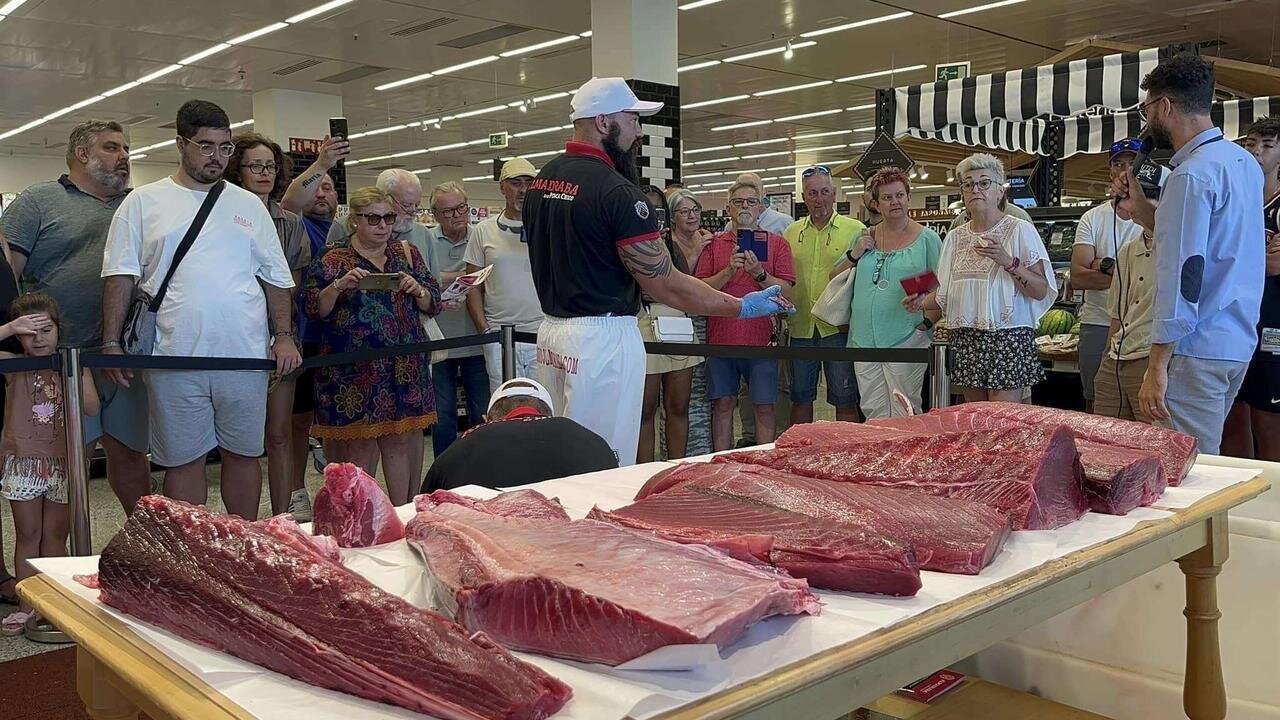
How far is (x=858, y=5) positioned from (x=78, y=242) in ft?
27.6

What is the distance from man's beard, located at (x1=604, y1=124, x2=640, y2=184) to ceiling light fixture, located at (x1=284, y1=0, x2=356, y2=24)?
24.4ft

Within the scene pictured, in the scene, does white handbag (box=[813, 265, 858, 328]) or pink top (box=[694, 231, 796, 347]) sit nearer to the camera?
white handbag (box=[813, 265, 858, 328])

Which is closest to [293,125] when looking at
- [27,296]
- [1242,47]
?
[27,296]

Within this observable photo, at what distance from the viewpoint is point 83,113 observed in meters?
16.3

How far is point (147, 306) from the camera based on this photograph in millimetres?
3920

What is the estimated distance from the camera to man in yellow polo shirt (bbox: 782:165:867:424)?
18.6 feet

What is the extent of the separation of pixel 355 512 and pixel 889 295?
4.01 metres

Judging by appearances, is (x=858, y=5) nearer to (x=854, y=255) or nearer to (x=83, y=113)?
(x=854, y=255)

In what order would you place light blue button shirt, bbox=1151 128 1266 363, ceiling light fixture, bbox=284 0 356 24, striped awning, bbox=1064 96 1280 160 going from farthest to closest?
ceiling light fixture, bbox=284 0 356 24 < striped awning, bbox=1064 96 1280 160 < light blue button shirt, bbox=1151 128 1266 363

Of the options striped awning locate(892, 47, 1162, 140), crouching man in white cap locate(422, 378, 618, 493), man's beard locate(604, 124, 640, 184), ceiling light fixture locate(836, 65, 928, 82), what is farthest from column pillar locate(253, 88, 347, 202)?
crouching man in white cap locate(422, 378, 618, 493)

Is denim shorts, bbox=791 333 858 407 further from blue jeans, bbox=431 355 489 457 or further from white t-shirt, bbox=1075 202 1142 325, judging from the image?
blue jeans, bbox=431 355 489 457

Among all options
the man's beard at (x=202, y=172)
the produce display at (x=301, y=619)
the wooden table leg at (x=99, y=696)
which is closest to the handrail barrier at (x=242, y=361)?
the man's beard at (x=202, y=172)

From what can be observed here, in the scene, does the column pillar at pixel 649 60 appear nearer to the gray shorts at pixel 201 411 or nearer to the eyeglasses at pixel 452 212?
the eyeglasses at pixel 452 212

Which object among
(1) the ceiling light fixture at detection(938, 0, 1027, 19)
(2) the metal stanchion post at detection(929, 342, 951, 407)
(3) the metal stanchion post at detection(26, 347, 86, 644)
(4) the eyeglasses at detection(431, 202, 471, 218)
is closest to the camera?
(3) the metal stanchion post at detection(26, 347, 86, 644)
